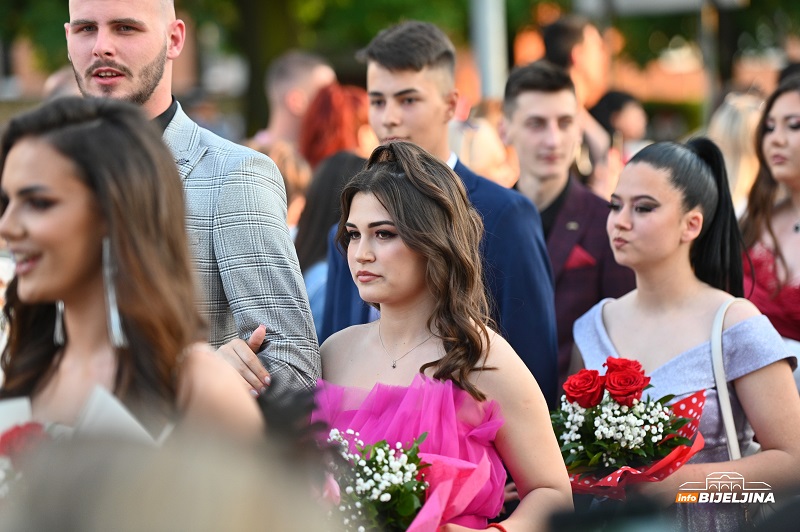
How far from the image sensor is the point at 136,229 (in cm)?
228

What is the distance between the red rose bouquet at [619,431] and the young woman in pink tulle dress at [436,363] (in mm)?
539

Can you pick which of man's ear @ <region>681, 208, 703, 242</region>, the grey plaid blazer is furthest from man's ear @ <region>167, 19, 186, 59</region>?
man's ear @ <region>681, 208, 703, 242</region>

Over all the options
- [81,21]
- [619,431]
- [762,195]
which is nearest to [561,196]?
[762,195]

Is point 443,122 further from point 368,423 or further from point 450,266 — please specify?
point 368,423

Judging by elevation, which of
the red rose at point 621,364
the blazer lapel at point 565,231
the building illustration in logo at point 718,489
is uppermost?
the blazer lapel at point 565,231

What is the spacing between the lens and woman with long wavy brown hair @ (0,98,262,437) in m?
2.26

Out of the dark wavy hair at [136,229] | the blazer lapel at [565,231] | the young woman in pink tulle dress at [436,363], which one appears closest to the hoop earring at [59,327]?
the dark wavy hair at [136,229]

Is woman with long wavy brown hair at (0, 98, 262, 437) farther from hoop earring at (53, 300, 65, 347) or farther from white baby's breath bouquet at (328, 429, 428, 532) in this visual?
white baby's breath bouquet at (328, 429, 428, 532)

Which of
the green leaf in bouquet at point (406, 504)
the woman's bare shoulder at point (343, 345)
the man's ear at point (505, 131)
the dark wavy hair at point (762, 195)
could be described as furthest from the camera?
the man's ear at point (505, 131)

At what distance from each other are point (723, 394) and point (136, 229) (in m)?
2.67

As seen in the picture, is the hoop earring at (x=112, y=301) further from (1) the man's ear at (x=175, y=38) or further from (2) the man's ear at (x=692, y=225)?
(2) the man's ear at (x=692, y=225)

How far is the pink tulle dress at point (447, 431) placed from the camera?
3281 millimetres

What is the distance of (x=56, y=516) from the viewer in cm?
191

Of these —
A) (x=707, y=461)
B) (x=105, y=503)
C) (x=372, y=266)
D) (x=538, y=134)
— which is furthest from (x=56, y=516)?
(x=538, y=134)
